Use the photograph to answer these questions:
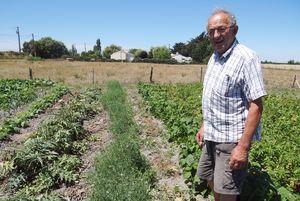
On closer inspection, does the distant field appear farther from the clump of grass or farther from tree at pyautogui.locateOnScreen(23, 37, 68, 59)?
tree at pyautogui.locateOnScreen(23, 37, 68, 59)

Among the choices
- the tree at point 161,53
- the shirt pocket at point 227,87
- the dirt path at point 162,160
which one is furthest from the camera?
the tree at point 161,53

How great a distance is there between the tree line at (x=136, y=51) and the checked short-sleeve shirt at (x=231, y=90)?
57.8 m

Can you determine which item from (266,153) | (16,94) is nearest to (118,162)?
(266,153)

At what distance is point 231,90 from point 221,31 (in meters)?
0.57

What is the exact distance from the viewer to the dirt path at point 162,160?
563 cm

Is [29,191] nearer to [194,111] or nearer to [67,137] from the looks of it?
→ [67,137]

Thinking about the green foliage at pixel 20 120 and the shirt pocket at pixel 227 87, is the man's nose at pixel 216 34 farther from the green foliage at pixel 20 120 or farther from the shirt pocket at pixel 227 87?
the green foliage at pixel 20 120

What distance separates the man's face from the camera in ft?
11.6

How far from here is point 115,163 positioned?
5988 millimetres

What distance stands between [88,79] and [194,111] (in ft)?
59.1

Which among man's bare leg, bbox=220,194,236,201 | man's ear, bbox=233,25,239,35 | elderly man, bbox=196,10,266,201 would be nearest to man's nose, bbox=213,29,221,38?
elderly man, bbox=196,10,266,201

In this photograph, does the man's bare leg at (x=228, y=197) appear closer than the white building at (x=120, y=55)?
Yes

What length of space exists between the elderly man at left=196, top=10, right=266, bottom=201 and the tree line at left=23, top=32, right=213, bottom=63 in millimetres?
57899

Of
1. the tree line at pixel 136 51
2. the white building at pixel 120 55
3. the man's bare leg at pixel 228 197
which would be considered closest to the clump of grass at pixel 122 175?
the man's bare leg at pixel 228 197
